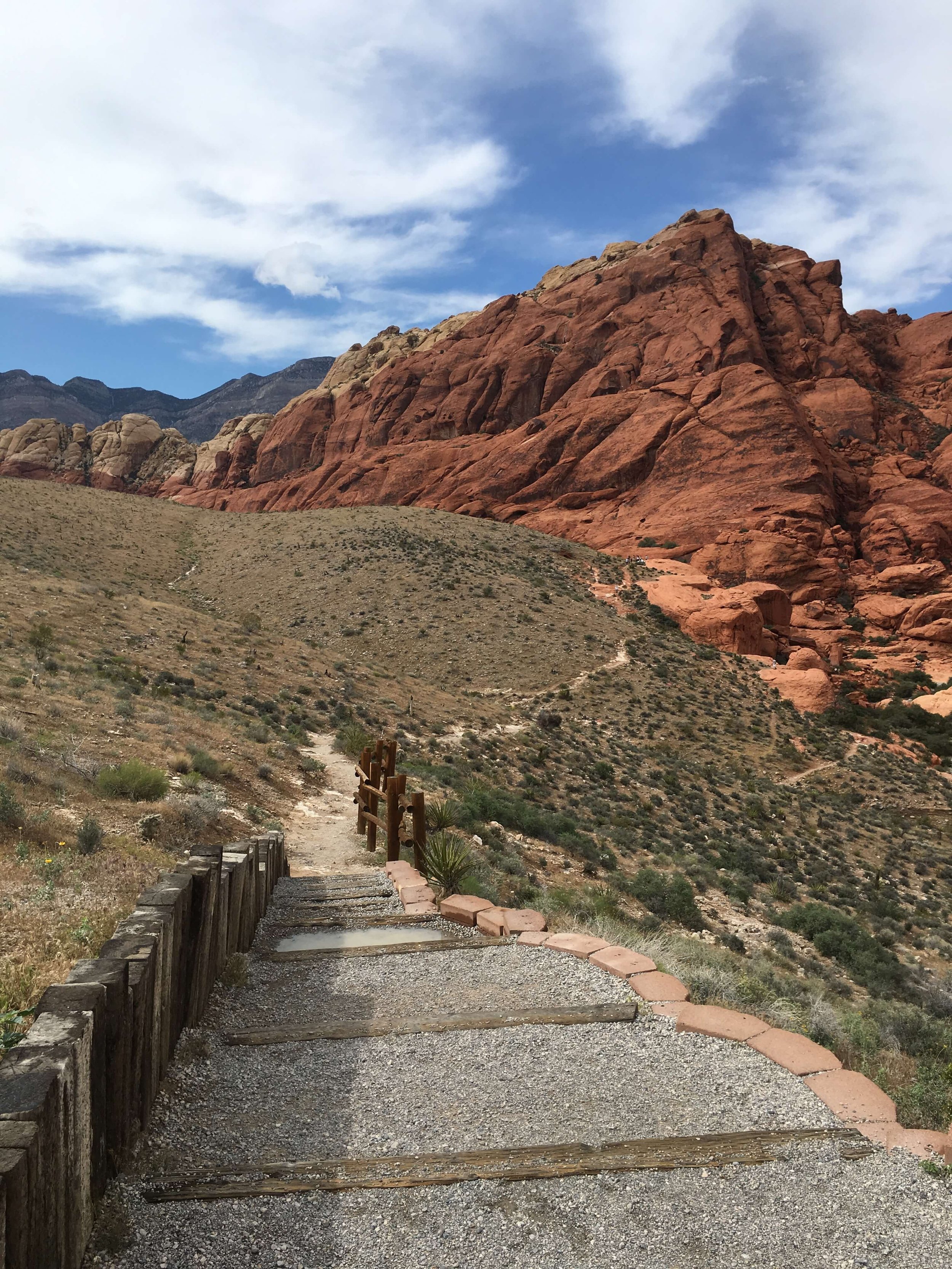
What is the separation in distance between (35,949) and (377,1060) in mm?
2129

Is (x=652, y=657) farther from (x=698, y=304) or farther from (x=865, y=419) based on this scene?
(x=698, y=304)

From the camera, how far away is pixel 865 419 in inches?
2379

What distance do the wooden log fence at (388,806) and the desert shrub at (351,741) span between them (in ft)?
11.4

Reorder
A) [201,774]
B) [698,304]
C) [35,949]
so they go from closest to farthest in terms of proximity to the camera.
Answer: [35,949] < [201,774] < [698,304]

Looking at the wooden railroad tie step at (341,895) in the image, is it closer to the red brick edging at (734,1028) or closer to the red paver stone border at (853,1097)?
the red brick edging at (734,1028)

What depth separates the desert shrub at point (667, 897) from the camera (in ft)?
44.6

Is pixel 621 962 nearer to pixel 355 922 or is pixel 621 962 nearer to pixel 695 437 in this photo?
pixel 355 922

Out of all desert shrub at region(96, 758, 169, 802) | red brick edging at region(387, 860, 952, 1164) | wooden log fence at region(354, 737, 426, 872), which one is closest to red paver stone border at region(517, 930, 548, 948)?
red brick edging at region(387, 860, 952, 1164)

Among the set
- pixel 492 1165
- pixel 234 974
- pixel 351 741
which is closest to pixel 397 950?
pixel 234 974

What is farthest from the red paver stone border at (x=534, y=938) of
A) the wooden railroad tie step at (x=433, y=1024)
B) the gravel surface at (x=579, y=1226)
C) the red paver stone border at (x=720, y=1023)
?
the gravel surface at (x=579, y=1226)

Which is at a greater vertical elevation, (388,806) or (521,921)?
(388,806)

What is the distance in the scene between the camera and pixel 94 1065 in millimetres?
3082

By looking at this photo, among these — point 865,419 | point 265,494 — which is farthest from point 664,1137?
point 265,494

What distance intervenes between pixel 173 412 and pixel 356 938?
217509 millimetres
